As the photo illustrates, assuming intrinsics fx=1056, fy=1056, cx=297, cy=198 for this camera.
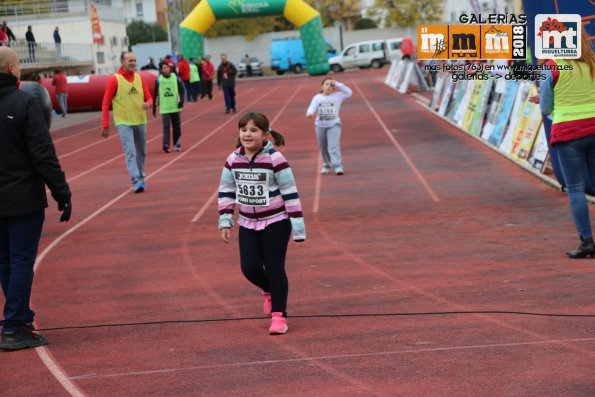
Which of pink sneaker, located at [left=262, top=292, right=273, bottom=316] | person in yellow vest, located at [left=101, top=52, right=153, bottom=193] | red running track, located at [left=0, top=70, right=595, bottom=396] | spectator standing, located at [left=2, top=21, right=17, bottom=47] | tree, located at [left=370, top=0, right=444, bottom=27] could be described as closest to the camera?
red running track, located at [left=0, top=70, right=595, bottom=396]

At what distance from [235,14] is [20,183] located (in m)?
50.9

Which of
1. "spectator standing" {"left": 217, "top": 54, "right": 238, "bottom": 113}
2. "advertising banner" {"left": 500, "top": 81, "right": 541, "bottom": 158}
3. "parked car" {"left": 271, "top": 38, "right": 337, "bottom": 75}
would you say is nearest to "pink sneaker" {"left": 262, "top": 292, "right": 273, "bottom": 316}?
"advertising banner" {"left": 500, "top": 81, "right": 541, "bottom": 158}

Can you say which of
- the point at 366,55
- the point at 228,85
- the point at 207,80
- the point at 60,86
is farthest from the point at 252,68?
the point at 228,85

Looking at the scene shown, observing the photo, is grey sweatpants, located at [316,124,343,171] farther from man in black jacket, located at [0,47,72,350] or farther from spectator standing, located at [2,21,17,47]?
spectator standing, located at [2,21,17,47]

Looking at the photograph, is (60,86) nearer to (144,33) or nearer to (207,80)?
(207,80)

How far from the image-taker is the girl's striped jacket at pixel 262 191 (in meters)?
7.22

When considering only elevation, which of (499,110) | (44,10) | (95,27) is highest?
(44,10)

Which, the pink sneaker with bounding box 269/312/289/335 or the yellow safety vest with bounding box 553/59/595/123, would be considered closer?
the pink sneaker with bounding box 269/312/289/335

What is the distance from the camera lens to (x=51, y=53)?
53.6 metres

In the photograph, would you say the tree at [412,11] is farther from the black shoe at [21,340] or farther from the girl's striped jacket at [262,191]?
the black shoe at [21,340]

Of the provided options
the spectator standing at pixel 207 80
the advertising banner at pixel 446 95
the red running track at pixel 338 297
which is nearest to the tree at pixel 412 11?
the spectator standing at pixel 207 80

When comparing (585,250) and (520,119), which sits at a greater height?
(520,119)

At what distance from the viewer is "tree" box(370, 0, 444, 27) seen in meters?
95.1

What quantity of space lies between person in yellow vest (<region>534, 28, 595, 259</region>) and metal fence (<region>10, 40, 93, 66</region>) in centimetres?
3556
